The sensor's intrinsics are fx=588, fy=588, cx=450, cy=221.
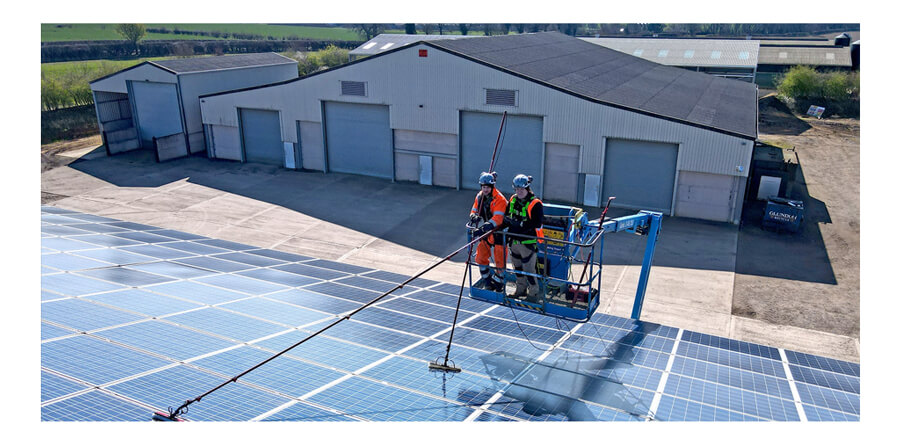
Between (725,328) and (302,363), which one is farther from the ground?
(302,363)

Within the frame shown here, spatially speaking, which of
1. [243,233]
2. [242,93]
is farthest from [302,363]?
[242,93]

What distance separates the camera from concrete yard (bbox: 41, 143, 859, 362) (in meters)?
19.0

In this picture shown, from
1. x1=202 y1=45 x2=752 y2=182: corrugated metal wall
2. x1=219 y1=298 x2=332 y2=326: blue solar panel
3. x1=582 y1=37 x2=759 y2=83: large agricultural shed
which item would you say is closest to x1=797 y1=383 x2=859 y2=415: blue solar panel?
x1=219 y1=298 x2=332 y2=326: blue solar panel

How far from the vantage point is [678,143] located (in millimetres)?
26797

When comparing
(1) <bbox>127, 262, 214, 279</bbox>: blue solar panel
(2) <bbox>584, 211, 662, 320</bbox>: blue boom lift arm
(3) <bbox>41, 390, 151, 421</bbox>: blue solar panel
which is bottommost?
(1) <bbox>127, 262, 214, 279</bbox>: blue solar panel

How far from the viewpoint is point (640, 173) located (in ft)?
92.5

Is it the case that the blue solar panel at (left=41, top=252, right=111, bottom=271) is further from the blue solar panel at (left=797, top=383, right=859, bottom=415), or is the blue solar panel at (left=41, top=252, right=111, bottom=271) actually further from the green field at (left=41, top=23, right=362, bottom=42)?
the green field at (left=41, top=23, right=362, bottom=42)

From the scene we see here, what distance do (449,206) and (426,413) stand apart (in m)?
21.1

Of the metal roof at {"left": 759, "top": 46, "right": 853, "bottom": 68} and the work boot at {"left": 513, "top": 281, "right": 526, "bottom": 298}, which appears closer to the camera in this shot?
the work boot at {"left": 513, "top": 281, "right": 526, "bottom": 298}

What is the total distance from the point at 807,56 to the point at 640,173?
147 feet

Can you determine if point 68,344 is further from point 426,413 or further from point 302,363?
point 426,413

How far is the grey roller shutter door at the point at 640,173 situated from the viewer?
90.6 ft

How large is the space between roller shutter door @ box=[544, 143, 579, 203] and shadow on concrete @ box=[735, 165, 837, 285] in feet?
26.3

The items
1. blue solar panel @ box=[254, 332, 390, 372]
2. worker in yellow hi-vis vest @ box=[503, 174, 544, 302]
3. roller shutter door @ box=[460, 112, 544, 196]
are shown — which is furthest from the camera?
roller shutter door @ box=[460, 112, 544, 196]
